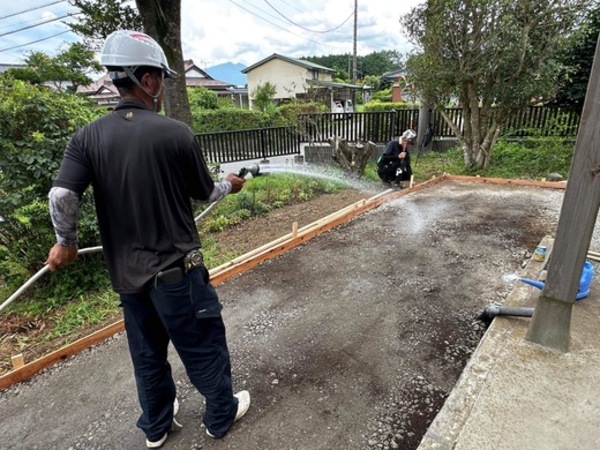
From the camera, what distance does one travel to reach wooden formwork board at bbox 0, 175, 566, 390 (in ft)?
7.69

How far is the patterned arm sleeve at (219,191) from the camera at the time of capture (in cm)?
166

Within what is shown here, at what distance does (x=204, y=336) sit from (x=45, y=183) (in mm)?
2394

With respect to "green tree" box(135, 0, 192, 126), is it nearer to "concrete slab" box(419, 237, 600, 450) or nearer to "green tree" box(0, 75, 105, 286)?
"green tree" box(0, 75, 105, 286)

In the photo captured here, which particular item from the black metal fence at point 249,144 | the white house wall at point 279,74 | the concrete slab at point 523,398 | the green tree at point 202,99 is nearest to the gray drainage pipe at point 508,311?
the concrete slab at point 523,398

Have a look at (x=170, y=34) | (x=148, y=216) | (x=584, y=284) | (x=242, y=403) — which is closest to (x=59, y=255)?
(x=148, y=216)

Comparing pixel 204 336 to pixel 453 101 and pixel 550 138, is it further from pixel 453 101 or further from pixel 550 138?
pixel 550 138

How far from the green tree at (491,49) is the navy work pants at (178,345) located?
6.99 metres

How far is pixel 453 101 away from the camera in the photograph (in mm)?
8172

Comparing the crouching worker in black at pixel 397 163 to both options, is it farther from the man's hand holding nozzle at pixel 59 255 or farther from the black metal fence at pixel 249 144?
the man's hand holding nozzle at pixel 59 255

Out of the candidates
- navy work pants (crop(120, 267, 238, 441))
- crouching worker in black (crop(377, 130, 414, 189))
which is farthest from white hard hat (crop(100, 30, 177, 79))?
crouching worker in black (crop(377, 130, 414, 189))

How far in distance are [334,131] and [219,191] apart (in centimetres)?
913

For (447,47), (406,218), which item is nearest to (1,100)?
(406,218)

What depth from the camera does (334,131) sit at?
33.9 ft

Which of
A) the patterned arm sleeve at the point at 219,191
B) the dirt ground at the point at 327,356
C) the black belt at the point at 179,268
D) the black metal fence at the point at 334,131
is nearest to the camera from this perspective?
the black belt at the point at 179,268
